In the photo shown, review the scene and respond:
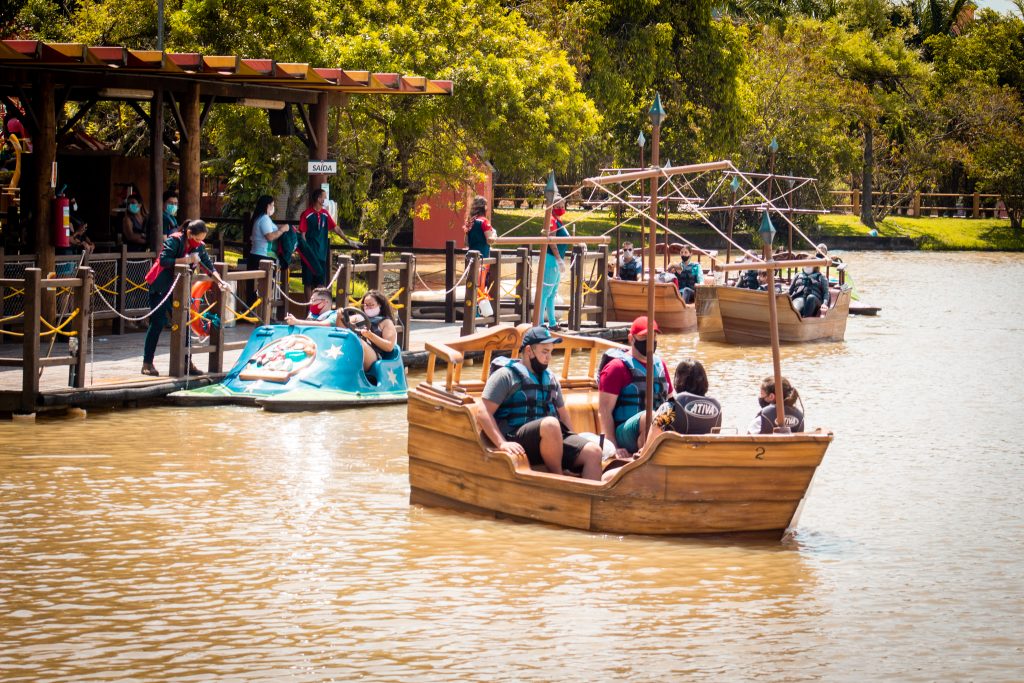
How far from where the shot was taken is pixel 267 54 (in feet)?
85.3

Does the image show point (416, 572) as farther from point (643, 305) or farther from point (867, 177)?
point (867, 177)

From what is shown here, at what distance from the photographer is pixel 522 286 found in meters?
21.2

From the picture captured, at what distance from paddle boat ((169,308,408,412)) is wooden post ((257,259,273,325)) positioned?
82cm

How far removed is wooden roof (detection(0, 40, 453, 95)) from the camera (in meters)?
16.1

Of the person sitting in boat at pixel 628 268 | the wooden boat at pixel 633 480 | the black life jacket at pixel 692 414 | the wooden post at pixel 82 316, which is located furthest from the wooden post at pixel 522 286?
the black life jacket at pixel 692 414

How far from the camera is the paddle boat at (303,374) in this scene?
1538cm

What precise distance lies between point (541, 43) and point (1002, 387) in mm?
14733

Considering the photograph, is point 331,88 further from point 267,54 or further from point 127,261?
point 267,54

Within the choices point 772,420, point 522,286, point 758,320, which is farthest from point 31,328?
point 758,320

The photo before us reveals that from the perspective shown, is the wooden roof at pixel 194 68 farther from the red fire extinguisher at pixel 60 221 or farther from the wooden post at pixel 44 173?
the red fire extinguisher at pixel 60 221

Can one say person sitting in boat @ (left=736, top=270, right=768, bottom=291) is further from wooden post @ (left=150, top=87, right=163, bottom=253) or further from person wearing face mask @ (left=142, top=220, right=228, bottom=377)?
person wearing face mask @ (left=142, top=220, right=228, bottom=377)

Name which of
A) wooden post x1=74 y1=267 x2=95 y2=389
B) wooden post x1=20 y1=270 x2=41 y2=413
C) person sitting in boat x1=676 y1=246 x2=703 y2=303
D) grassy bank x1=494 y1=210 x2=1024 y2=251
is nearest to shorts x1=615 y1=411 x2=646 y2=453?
wooden post x1=74 y1=267 x2=95 y2=389

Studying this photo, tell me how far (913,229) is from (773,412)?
154 feet

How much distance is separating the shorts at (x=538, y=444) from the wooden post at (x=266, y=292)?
22.0ft
